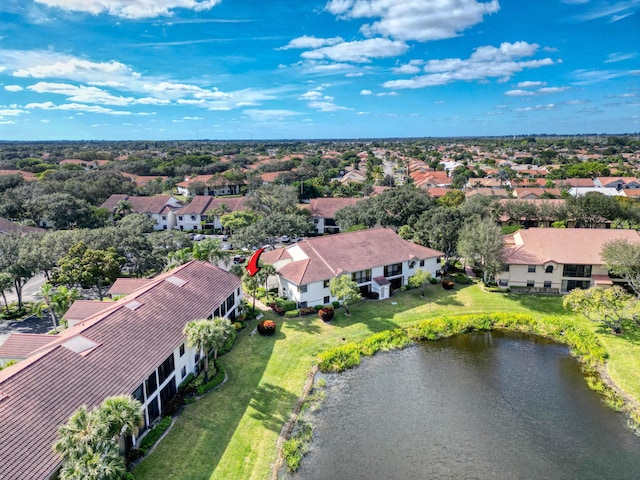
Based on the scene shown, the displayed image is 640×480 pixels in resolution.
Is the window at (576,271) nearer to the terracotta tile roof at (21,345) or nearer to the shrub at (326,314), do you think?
the shrub at (326,314)

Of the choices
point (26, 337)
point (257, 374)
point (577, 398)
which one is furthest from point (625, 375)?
point (26, 337)

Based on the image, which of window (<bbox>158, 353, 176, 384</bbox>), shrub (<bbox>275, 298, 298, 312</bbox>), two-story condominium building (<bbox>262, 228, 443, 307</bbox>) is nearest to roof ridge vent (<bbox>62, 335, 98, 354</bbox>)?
window (<bbox>158, 353, 176, 384</bbox>)

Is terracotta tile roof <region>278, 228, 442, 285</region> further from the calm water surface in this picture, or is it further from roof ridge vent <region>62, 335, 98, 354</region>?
roof ridge vent <region>62, 335, 98, 354</region>

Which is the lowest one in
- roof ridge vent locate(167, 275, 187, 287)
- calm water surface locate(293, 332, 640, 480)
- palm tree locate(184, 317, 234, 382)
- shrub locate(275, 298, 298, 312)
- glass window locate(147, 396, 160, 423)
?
calm water surface locate(293, 332, 640, 480)

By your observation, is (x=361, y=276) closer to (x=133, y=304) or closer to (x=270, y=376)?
(x=270, y=376)

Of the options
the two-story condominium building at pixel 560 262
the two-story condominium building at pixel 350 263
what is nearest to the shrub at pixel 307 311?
the two-story condominium building at pixel 350 263

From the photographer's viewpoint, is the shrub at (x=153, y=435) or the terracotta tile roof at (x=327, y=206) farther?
the terracotta tile roof at (x=327, y=206)

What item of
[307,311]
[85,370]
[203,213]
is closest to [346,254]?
[307,311]
